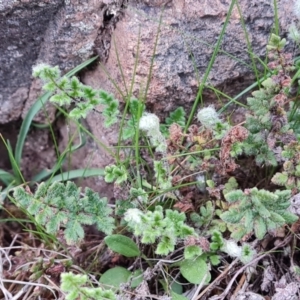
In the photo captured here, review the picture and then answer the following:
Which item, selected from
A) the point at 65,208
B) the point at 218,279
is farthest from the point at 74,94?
the point at 218,279

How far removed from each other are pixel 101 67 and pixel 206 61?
380mm

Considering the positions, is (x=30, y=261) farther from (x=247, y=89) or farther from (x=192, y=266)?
(x=247, y=89)

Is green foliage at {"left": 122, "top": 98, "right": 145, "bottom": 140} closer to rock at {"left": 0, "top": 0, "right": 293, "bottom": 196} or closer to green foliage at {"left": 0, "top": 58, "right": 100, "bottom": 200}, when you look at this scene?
rock at {"left": 0, "top": 0, "right": 293, "bottom": 196}

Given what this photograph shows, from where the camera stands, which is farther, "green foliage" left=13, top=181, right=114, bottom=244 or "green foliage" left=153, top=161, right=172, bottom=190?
"green foliage" left=153, top=161, right=172, bottom=190

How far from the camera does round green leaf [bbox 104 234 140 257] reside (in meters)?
1.67

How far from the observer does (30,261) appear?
1.88 metres

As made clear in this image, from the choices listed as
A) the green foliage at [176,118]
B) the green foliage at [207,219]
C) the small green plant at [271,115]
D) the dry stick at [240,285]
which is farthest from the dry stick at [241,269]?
the green foliage at [176,118]

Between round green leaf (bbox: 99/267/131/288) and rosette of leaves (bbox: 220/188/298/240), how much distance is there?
467 millimetres

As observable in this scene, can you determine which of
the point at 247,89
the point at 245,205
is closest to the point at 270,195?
Answer: the point at 245,205

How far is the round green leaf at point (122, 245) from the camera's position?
1667mm

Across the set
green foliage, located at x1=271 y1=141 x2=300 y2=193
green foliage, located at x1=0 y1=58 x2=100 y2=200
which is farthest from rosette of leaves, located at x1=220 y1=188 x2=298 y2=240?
green foliage, located at x1=0 y1=58 x2=100 y2=200

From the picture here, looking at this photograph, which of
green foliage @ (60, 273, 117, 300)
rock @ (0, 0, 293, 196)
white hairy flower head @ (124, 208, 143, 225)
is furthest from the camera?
rock @ (0, 0, 293, 196)

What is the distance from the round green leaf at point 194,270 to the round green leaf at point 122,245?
0.16 metres

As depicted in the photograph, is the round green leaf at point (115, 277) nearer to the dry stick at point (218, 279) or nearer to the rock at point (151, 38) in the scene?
the dry stick at point (218, 279)
